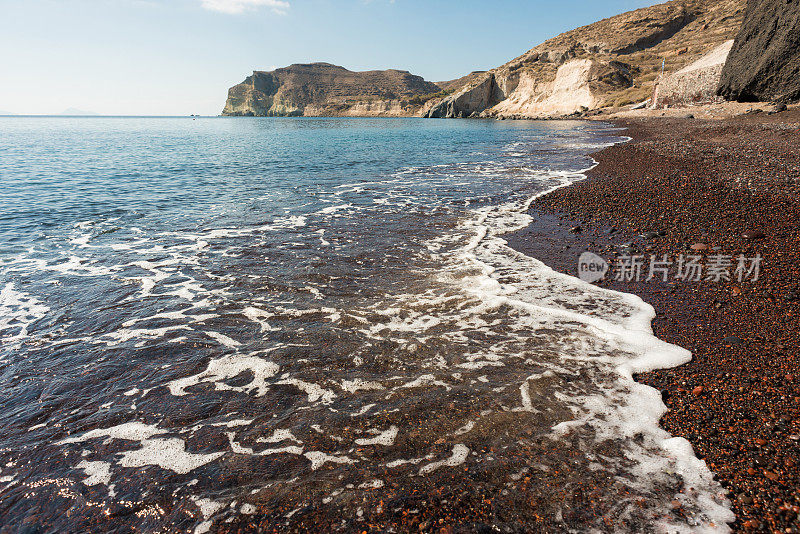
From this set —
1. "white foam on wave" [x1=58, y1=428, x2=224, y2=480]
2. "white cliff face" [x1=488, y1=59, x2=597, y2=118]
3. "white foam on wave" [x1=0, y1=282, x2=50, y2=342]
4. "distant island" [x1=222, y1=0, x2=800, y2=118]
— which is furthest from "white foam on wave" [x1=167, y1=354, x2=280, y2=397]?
"white cliff face" [x1=488, y1=59, x2=597, y2=118]

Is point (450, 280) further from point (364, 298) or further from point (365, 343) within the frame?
point (365, 343)

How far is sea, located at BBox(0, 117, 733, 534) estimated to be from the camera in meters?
3.54

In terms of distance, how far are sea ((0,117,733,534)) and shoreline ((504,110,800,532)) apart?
29 cm

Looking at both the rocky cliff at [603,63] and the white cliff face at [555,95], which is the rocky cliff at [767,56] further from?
the white cliff face at [555,95]

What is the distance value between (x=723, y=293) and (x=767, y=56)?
4076 centimetres

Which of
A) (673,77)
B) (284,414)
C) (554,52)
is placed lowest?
(284,414)

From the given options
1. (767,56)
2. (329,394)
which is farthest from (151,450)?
(767,56)

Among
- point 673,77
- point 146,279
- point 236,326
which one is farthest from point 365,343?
point 673,77

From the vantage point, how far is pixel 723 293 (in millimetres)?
6758

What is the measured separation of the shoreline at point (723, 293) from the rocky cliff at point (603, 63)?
6999cm

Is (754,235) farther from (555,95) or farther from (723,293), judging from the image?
(555,95)

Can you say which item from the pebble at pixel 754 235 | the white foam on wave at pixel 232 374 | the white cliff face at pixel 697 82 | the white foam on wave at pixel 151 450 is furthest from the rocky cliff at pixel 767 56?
the white foam on wave at pixel 151 450

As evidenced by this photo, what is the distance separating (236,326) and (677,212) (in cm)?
1237

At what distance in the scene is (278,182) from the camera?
878 inches
